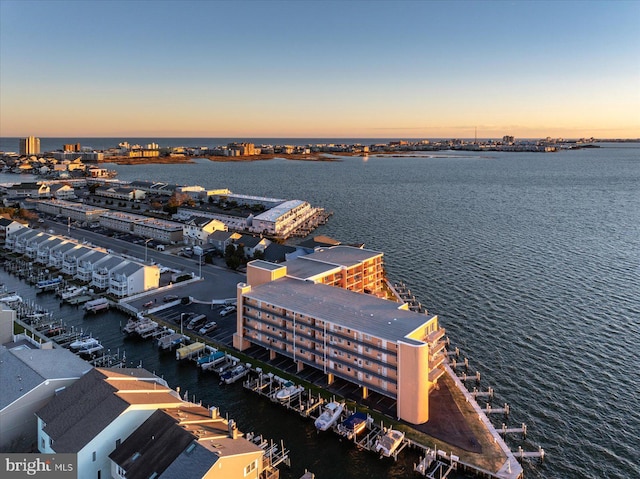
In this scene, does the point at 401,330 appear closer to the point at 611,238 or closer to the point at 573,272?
the point at 573,272

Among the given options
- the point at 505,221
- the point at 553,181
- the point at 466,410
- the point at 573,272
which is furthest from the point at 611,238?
the point at 553,181

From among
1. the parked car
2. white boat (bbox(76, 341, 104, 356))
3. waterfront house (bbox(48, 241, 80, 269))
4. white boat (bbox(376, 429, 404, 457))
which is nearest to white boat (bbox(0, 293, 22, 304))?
waterfront house (bbox(48, 241, 80, 269))

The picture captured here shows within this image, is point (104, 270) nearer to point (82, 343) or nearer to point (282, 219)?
point (82, 343)

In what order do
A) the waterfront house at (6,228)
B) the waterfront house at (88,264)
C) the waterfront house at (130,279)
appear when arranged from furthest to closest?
the waterfront house at (6,228) < the waterfront house at (88,264) < the waterfront house at (130,279)

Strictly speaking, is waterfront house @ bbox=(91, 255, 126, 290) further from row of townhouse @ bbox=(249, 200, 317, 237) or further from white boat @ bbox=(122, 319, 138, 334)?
row of townhouse @ bbox=(249, 200, 317, 237)

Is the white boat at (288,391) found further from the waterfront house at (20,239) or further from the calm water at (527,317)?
the waterfront house at (20,239)

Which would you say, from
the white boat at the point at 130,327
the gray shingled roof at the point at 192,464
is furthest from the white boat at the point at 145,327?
the gray shingled roof at the point at 192,464

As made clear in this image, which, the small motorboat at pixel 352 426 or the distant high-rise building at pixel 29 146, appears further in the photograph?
the distant high-rise building at pixel 29 146
